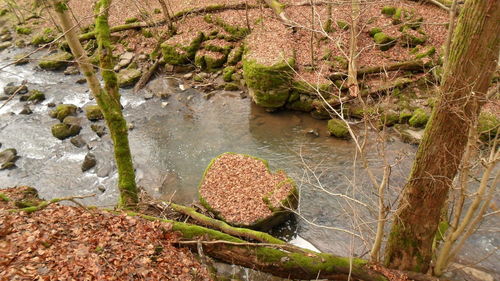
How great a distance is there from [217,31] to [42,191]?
11354mm

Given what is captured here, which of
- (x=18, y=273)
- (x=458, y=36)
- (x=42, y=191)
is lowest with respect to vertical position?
(x=42, y=191)

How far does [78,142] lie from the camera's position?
14.6 m

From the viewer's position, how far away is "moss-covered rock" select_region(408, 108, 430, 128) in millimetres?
13180

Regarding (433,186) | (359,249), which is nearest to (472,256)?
(359,249)

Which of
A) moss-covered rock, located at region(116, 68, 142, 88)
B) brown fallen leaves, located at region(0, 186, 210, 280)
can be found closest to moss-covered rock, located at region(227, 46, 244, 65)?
moss-covered rock, located at region(116, 68, 142, 88)

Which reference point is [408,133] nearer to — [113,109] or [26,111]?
[113,109]

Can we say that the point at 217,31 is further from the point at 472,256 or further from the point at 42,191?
the point at 472,256

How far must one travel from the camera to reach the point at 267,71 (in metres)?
14.3

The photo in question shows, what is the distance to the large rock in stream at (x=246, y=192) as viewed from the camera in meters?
9.96

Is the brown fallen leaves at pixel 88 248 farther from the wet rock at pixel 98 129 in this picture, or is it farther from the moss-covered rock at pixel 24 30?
the moss-covered rock at pixel 24 30

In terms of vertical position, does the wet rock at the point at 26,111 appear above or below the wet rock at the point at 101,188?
above

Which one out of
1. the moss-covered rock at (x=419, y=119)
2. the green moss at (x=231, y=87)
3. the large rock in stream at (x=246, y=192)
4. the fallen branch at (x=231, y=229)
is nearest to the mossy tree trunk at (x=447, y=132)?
the fallen branch at (x=231, y=229)

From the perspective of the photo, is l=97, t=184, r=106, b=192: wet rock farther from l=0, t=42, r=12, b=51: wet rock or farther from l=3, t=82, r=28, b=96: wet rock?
l=0, t=42, r=12, b=51: wet rock

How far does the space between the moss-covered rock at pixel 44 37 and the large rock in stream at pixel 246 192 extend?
16.8 meters
